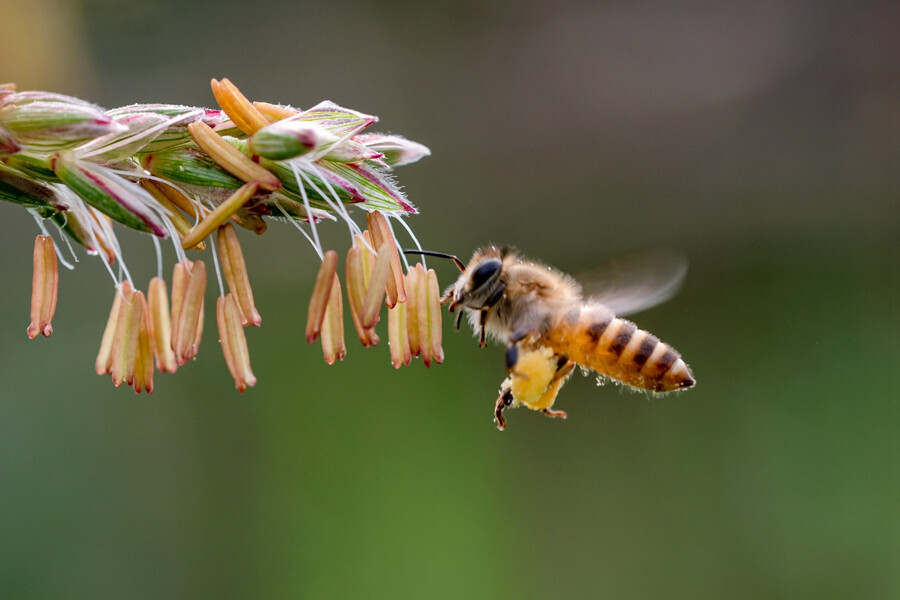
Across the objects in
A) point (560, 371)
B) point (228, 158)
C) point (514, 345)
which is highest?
point (228, 158)

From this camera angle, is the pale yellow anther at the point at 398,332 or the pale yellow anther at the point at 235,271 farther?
the pale yellow anther at the point at 398,332

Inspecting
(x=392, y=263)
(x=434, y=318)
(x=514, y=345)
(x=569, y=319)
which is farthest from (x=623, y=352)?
(x=392, y=263)

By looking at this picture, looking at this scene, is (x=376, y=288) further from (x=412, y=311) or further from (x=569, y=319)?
(x=569, y=319)

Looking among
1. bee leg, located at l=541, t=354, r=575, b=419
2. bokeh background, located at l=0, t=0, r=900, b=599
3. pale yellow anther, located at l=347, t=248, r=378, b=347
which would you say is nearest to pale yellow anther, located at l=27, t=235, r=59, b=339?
pale yellow anther, located at l=347, t=248, r=378, b=347

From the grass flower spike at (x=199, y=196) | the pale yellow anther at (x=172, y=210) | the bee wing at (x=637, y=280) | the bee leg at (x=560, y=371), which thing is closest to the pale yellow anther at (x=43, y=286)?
the grass flower spike at (x=199, y=196)

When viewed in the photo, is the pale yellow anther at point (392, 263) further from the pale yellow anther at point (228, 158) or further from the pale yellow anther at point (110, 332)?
the pale yellow anther at point (110, 332)

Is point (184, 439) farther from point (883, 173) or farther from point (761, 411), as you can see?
point (883, 173)
